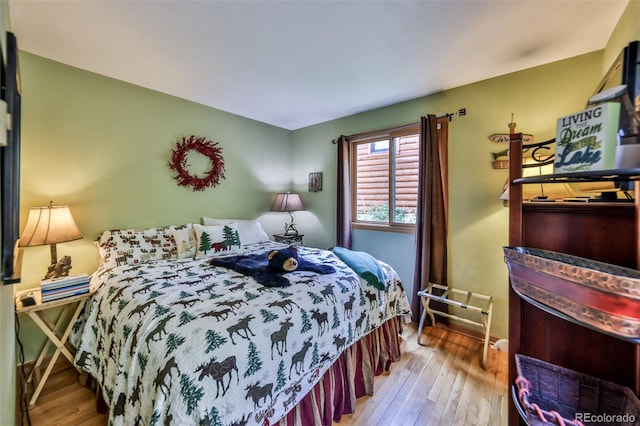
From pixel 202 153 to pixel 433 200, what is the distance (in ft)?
8.78

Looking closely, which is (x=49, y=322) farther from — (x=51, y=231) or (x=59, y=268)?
(x=51, y=231)

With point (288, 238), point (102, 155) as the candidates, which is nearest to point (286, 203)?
point (288, 238)

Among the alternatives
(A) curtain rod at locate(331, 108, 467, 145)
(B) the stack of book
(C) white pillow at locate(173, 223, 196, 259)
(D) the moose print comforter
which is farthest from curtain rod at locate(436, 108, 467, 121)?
(B) the stack of book

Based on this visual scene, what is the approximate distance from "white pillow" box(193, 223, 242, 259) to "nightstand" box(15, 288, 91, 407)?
0.87m

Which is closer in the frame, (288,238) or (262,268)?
(262,268)

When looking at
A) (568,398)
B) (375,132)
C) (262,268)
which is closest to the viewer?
(568,398)

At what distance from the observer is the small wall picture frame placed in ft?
12.2

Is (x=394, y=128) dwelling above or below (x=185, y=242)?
above

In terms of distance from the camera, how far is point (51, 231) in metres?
1.80

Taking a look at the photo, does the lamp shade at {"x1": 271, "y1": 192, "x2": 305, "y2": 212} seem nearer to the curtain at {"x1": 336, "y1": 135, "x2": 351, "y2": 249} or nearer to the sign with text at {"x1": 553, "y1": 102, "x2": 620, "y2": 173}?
the curtain at {"x1": 336, "y1": 135, "x2": 351, "y2": 249}

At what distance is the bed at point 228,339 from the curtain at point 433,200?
2.08 feet

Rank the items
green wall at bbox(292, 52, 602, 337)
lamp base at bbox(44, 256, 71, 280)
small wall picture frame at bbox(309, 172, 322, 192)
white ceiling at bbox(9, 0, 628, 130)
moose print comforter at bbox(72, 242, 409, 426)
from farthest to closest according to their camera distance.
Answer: small wall picture frame at bbox(309, 172, 322, 192) → green wall at bbox(292, 52, 602, 337) → lamp base at bbox(44, 256, 71, 280) → white ceiling at bbox(9, 0, 628, 130) → moose print comforter at bbox(72, 242, 409, 426)

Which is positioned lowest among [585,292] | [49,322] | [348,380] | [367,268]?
[348,380]

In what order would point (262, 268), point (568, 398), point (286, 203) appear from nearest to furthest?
point (568, 398) → point (262, 268) → point (286, 203)
